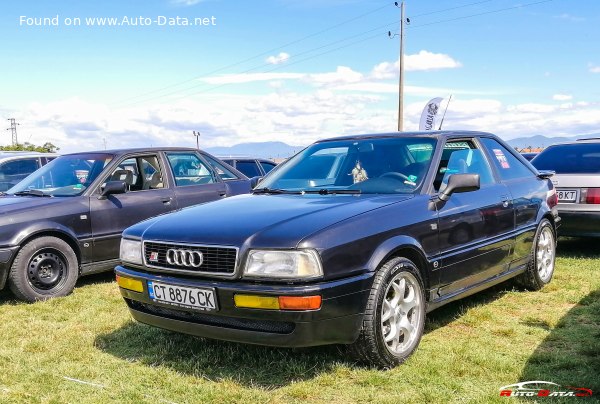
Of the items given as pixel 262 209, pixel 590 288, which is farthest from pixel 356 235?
pixel 590 288

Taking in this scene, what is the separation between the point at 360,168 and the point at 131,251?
177 cm

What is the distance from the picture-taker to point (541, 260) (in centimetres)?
573

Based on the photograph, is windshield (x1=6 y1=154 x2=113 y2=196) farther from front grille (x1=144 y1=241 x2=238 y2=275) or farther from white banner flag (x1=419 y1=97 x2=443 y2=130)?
white banner flag (x1=419 y1=97 x2=443 y2=130)

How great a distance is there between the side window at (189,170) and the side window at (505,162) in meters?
3.51

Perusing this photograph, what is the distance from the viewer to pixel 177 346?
167 inches

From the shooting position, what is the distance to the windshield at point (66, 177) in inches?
251

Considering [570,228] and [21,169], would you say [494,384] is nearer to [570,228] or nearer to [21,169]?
[570,228]

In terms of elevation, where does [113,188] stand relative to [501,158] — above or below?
below

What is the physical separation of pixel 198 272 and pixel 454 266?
1.86 meters

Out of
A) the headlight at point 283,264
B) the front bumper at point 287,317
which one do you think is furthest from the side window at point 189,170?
the headlight at point 283,264

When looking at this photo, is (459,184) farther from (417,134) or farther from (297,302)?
(297,302)

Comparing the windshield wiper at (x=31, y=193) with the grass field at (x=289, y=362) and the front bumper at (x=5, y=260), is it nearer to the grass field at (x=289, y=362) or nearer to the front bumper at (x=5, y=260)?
the front bumper at (x=5, y=260)

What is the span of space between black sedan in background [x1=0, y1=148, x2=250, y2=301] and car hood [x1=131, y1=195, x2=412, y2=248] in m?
2.22

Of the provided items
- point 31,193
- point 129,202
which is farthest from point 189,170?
point 31,193
